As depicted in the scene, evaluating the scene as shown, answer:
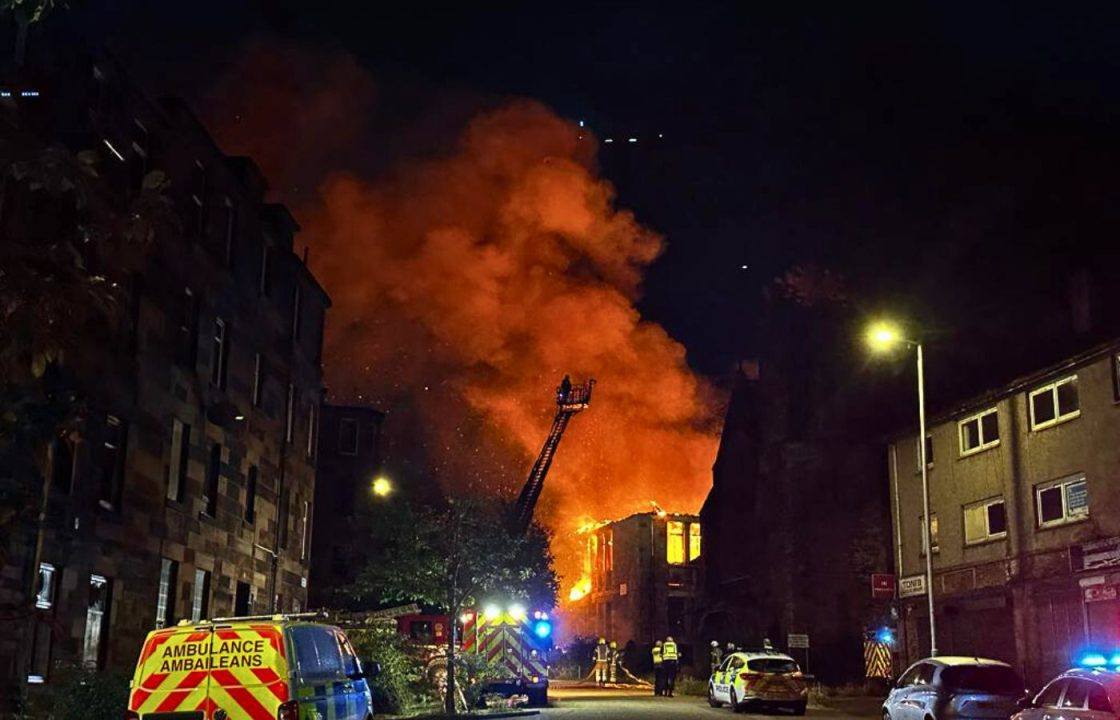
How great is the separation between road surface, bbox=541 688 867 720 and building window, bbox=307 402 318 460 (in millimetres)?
11125

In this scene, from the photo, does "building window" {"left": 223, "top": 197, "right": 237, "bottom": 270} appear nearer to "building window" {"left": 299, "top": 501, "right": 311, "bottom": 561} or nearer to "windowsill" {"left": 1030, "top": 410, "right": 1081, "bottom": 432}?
"building window" {"left": 299, "top": 501, "right": 311, "bottom": 561}

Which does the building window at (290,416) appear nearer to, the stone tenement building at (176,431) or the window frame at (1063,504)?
the stone tenement building at (176,431)

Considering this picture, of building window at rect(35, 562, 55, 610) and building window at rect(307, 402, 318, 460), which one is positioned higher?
building window at rect(307, 402, 318, 460)

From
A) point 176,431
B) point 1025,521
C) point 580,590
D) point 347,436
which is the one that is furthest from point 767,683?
point 580,590

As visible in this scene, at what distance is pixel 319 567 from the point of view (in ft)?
156

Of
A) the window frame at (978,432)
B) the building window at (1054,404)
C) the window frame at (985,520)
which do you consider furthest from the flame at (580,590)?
the building window at (1054,404)

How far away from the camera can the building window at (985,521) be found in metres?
31.0

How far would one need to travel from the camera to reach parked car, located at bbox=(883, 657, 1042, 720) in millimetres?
17016

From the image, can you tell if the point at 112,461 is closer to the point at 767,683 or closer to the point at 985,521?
the point at 767,683

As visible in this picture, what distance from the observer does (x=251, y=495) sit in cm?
2989

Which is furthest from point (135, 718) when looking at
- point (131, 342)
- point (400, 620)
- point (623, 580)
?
point (623, 580)

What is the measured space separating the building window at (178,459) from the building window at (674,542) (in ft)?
141

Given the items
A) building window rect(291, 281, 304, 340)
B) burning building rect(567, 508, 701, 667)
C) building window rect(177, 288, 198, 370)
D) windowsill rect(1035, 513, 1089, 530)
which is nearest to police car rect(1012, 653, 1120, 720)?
windowsill rect(1035, 513, 1089, 530)

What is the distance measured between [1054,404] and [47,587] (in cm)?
2407
